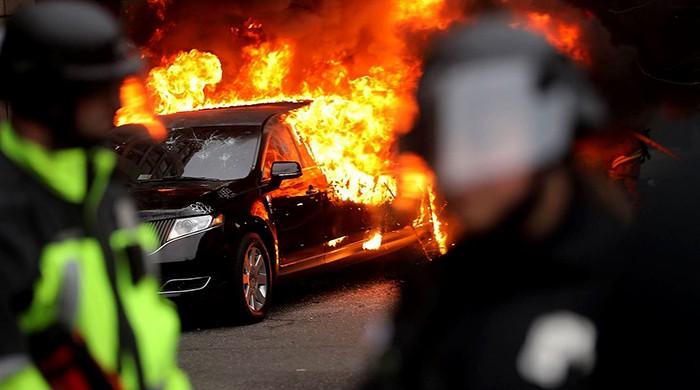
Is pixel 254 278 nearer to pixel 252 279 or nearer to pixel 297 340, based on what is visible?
pixel 252 279

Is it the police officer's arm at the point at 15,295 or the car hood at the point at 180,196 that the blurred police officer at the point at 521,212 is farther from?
the car hood at the point at 180,196

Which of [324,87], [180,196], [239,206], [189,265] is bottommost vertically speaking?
[324,87]

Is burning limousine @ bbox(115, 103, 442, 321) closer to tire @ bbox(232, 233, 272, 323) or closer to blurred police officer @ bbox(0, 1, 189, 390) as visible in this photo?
tire @ bbox(232, 233, 272, 323)

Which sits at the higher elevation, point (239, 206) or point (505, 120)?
point (505, 120)

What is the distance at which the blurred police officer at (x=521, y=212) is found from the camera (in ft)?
5.38

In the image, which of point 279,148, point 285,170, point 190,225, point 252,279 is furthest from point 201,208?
point 279,148

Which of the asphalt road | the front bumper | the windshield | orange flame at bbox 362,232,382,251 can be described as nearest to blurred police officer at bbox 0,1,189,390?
the asphalt road

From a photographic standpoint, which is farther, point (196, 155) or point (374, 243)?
point (374, 243)

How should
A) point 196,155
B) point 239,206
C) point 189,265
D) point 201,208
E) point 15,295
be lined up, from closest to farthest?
point 15,295
point 189,265
point 201,208
point 239,206
point 196,155

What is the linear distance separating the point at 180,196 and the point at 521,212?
823 cm

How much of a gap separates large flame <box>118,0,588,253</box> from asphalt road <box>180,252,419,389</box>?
2.99 feet

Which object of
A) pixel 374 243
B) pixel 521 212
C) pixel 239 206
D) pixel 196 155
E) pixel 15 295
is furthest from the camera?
pixel 374 243

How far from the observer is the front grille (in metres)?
9.54

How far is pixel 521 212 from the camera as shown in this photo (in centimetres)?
167
